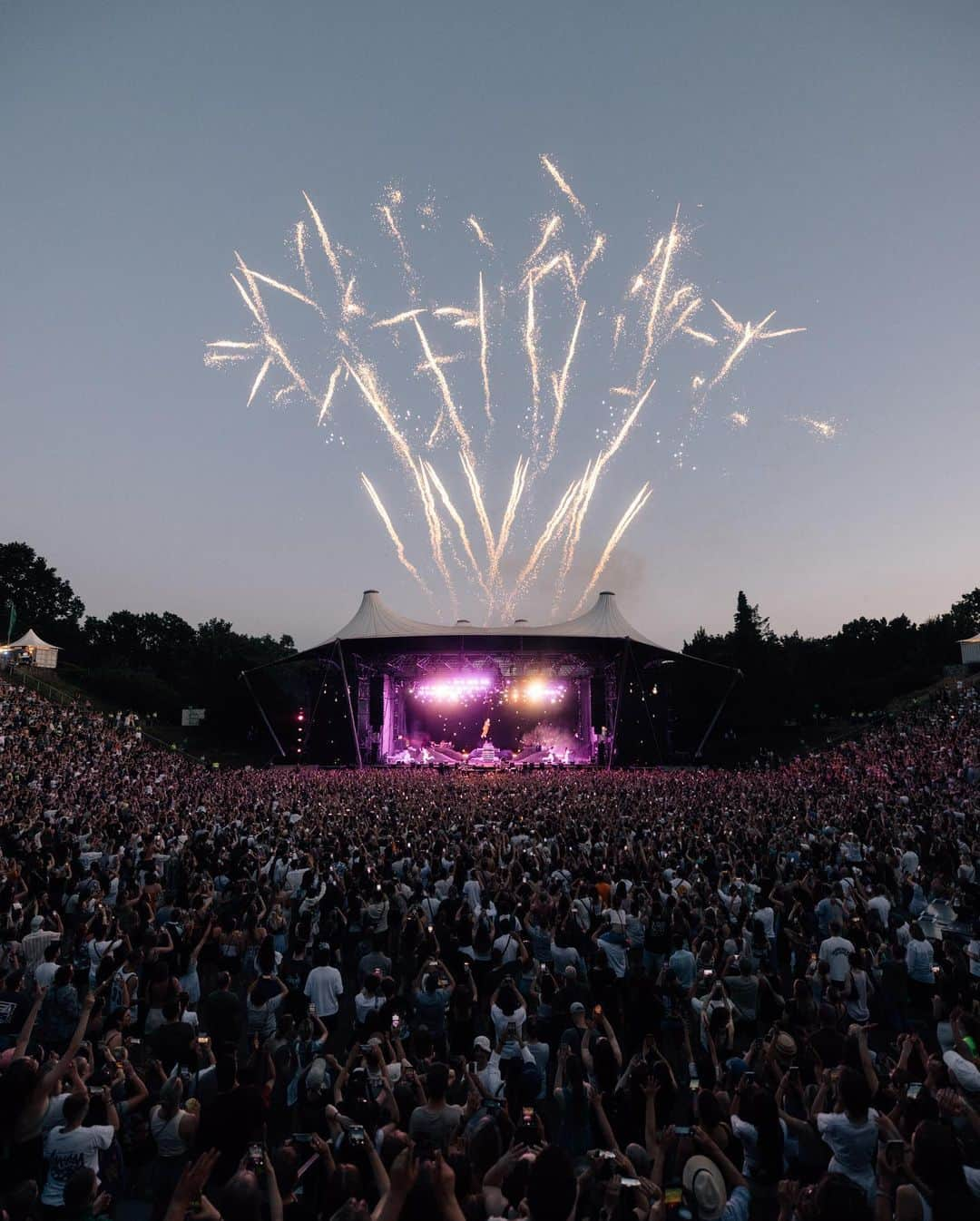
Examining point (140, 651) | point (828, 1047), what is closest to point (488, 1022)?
point (828, 1047)

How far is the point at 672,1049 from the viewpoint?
738cm

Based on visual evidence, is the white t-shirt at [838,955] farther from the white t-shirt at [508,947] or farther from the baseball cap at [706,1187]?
the baseball cap at [706,1187]

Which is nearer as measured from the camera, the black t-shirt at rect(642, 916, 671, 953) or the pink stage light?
the black t-shirt at rect(642, 916, 671, 953)

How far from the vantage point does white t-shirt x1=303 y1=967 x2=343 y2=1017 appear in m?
6.86

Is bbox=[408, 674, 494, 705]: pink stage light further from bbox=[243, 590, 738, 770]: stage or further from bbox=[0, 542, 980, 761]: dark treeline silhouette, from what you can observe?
bbox=[0, 542, 980, 761]: dark treeline silhouette

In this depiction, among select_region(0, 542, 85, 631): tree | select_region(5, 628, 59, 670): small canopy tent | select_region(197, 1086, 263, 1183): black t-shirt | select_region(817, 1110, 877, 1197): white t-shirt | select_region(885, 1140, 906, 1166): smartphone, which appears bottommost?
select_region(817, 1110, 877, 1197): white t-shirt

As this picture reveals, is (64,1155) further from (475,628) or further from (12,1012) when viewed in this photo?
(475,628)

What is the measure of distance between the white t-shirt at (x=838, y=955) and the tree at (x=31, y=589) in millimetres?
78643

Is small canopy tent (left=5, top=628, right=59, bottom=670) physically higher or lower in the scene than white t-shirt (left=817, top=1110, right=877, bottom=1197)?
higher

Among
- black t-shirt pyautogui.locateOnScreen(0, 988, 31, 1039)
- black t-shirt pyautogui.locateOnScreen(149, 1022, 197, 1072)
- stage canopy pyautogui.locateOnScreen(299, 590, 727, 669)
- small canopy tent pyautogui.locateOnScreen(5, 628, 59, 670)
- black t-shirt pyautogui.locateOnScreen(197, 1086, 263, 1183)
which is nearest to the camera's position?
black t-shirt pyautogui.locateOnScreen(197, 1086, 263, 1183)

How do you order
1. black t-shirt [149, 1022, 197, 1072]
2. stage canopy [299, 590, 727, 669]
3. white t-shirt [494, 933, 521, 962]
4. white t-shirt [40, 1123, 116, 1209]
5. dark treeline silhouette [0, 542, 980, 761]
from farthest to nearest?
1. dark treeline silhouette [0, 542, 980, 761]
2. stage canopy [299, 590, 727, 669]
3. white t-shirt [494, 933, 521, 962]
4. black t-shirt [149, 1022, 197, 1072]
5. white t-shirt [40, 1123, 116, 1209]

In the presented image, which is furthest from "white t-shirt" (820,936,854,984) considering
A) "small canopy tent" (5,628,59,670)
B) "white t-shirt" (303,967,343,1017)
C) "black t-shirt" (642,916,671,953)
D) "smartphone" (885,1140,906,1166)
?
"small canopy tent" (5,628,59,670)

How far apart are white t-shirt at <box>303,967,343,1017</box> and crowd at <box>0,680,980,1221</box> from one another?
20 millimetres

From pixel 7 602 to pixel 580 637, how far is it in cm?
5899
